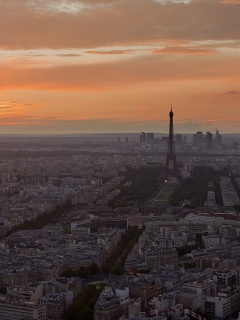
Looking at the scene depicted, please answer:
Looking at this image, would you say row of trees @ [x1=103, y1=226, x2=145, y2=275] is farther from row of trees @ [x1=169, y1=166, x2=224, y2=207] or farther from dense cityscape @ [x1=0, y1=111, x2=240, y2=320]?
row of trees @ [x1=169, y1=166, x2=224, y2=207]

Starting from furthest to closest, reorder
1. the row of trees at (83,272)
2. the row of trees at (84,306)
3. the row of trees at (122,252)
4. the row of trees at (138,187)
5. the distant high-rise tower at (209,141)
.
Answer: the distant high-rise tower at (209,141) < the row of trees at (138,187) < the row of trees at (122,252) < the row of trees at (83,272) < the row of trees at (84,306)

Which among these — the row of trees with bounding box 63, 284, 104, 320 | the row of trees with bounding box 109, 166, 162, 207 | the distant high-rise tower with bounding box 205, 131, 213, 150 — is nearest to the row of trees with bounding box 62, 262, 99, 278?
the row of trees with bounding box 63, 284, 104, 320

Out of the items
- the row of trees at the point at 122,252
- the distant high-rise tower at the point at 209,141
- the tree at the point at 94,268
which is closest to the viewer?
the tree at the point at 94,268

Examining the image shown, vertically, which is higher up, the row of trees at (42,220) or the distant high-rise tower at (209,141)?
the distant high-rise tower at (209,141)

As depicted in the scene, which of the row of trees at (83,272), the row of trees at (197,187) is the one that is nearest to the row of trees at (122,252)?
the row of trees at (83,272)

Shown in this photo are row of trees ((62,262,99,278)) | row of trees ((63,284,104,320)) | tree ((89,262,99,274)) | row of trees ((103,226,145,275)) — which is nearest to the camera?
row of trees ((63,284,104,320))

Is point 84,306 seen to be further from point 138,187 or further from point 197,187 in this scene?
point 197,187

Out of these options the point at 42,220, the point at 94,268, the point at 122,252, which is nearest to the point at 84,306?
the point at 94,268

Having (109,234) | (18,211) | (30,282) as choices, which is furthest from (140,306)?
(18,211)

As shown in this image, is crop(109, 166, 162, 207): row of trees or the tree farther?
crop(109, 166, 162, 207): row of trees

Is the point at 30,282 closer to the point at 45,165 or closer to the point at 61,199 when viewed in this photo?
the point at 61,199

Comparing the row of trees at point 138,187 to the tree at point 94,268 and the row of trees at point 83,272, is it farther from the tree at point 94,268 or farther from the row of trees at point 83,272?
the row of trees at point 83,272
